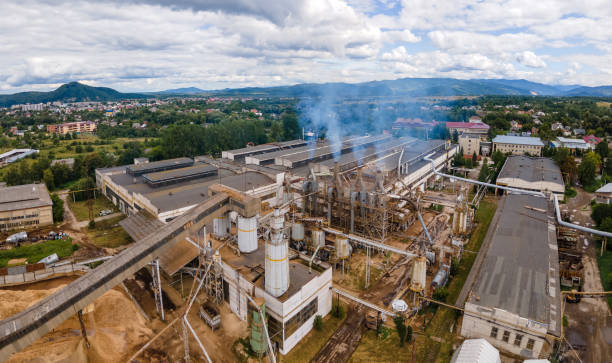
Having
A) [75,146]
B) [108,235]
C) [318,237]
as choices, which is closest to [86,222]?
[108,235]

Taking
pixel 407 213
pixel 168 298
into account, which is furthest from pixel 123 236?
pixel 407 213

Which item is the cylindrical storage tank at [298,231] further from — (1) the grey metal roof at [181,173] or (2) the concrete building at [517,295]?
(1) the grey metal roof at [181,173]

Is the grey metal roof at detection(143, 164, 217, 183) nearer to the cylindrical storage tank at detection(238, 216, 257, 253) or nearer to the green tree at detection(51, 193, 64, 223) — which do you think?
the green tree at detection(51, 193, 64, 223)

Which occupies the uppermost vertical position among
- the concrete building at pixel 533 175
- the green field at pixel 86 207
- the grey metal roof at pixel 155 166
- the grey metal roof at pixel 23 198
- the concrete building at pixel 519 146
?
the concrete building at pixel 519 146

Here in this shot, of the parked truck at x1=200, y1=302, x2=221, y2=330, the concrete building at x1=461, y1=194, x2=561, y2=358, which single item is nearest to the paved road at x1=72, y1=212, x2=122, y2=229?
the parked truck at x1=200, y1=302, x2=221, y2=330

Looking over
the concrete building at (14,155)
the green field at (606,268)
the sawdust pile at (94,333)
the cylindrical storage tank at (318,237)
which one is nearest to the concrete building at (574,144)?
the green field at (606,268)

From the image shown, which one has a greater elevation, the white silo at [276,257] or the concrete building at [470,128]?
the concrete building at [470,128]
